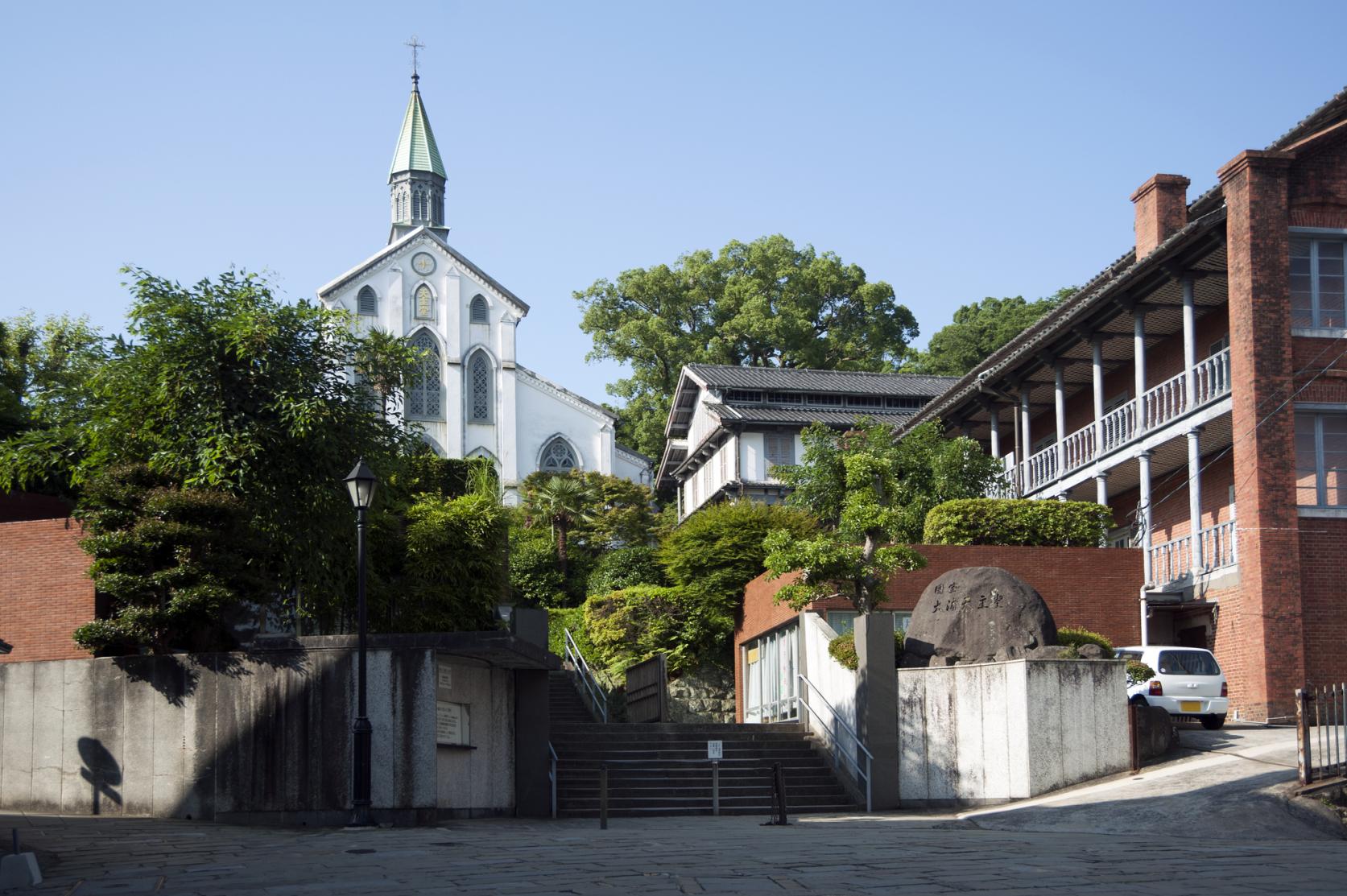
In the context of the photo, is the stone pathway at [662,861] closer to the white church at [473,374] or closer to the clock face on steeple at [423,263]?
the white church at [473,374]

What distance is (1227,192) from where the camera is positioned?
86.0 ft

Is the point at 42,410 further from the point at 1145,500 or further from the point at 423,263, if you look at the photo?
the point at 423,263

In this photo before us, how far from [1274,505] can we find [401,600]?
15.1m

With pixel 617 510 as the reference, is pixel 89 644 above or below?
below

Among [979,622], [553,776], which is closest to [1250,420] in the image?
[979,622]

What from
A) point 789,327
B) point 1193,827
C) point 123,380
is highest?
point 789,327

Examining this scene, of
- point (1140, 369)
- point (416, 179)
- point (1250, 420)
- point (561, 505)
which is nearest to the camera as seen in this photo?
point (1250, 420)

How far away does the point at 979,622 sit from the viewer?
21531mm

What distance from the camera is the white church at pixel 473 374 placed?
6956 cm

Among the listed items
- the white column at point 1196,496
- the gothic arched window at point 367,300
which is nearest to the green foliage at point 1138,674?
the white column at point 1196,496

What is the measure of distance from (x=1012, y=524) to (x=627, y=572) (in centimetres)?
1464

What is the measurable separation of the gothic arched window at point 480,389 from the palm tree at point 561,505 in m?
22.1

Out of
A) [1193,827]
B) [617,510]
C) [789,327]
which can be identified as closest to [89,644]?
[1193,827]

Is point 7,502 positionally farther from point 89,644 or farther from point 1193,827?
point 1193,827
